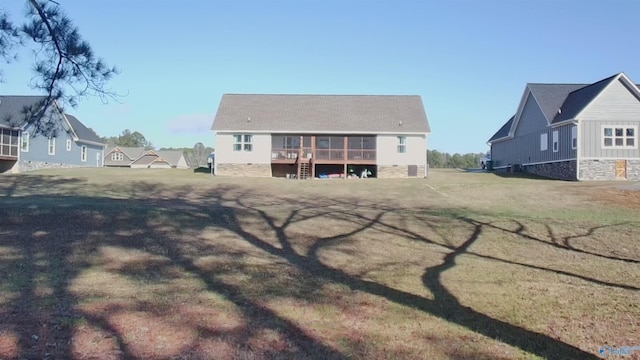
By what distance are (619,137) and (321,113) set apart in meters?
19.1

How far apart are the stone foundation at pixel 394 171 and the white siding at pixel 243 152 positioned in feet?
25.8

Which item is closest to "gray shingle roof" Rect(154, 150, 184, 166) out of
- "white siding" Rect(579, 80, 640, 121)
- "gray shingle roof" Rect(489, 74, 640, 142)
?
"gray shingle roof" Rect(489, 74, 640, 142)

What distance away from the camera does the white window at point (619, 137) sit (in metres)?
27.3

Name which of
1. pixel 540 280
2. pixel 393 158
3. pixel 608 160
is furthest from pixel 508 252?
pixel 393 158

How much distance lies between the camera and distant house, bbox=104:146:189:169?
73812 millimetres

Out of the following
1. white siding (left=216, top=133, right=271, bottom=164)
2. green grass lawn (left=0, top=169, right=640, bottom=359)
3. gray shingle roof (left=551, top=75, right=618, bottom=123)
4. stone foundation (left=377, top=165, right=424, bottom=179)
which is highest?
gray shingle roof (left=551, top=75, right=618, bottom=123)

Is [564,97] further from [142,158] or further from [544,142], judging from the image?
[142,158]

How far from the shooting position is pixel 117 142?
115 metres

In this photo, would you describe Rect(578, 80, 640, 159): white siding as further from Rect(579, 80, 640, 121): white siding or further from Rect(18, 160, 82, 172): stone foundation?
Rect(18, 160, 82, 172): stone foundation

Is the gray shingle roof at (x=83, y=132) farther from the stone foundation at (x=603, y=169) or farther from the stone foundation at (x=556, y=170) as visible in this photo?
the stone foundation at (x=603, y=169)

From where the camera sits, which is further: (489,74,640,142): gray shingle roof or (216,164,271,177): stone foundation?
(216,164,271,177): stone foundation

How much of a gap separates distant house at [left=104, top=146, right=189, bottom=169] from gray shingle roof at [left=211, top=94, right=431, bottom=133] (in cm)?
3937

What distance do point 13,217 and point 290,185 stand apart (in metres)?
16.5

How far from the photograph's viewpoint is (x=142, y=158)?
2908 inches
